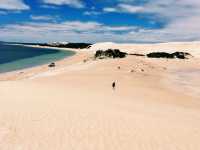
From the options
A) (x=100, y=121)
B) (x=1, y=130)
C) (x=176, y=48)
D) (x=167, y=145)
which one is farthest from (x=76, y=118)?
(x=176, y=48)

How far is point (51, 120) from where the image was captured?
13523mm

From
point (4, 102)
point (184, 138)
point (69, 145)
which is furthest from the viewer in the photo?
point (4, 102)

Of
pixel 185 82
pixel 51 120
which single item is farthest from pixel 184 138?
pixel 185 82

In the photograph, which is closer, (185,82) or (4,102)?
(4,102)

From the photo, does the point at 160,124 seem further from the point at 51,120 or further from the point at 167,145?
the point at 51,120

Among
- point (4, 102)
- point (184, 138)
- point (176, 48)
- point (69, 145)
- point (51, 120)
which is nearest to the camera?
point (69, 145)

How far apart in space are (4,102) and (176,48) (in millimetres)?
108262

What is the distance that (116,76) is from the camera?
38.2 meters

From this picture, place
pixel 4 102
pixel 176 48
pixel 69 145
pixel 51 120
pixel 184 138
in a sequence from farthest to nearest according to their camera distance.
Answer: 1. pixel 176 48
2. pixel 4 102
3. pixel 51 120
4. pixel 184 138
5. pixel 69 145

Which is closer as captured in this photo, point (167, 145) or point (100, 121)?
point (167, 145)

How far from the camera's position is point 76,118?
555 inches

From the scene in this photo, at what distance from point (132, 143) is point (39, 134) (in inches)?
132

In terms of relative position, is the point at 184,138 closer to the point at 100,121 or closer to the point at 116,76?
the point at 100,121

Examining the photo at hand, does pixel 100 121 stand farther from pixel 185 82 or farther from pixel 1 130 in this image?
pixel 185 82
